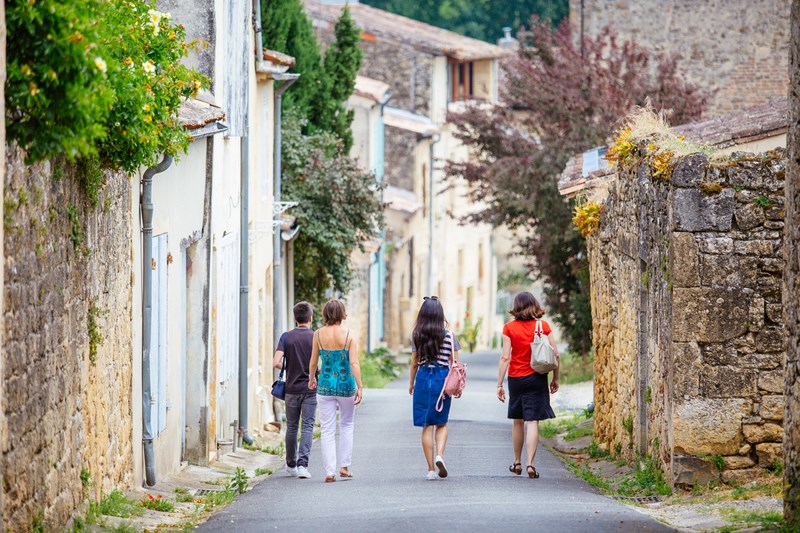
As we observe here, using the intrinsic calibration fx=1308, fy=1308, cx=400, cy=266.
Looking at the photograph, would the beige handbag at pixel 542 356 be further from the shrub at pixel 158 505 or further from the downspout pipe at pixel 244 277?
the downspout pipe at pixel 244 277

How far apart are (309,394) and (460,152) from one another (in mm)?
33385

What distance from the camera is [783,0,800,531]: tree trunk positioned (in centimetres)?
716

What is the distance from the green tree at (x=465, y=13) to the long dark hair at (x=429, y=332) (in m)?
42.6

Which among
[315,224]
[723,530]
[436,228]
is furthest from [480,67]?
[723,530]

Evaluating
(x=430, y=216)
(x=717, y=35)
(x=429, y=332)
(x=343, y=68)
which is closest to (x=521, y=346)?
(x=429, y=332)

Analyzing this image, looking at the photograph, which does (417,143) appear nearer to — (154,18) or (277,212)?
(277,212)

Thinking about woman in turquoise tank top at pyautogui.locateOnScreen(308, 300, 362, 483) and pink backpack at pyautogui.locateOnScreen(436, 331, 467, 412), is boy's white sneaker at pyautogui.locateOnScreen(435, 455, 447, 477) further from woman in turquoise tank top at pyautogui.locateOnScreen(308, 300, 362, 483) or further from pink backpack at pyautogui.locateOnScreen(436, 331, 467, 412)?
woman in turquoise tank top at pyautogui.locateOnScreen(308, 300, 362, 483)

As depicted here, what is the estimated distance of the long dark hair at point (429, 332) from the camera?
10.9 meters

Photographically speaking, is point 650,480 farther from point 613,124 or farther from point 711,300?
point 613,124

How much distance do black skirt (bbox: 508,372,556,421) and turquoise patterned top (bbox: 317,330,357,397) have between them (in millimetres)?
1442

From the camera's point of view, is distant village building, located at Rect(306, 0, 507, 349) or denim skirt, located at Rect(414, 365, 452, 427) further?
distant village building, located at Rect(306, 0, 507, 349)

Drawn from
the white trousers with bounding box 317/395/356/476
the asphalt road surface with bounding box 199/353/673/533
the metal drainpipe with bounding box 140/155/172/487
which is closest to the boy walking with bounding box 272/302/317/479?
the asphalt road surface with bounding box 199/353/673/533

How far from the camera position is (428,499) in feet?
31.0

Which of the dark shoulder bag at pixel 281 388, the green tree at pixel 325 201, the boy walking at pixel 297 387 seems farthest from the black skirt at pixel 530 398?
the green tree at pixel 325 201
